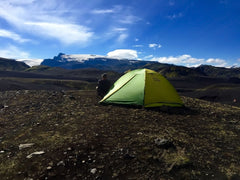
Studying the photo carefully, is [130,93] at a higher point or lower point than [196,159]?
higher

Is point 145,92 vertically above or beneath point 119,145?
above

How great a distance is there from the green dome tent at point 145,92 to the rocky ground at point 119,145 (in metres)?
0.71

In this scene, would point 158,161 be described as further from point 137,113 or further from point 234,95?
point 234,95

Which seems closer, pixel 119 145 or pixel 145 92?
pixel 119 145

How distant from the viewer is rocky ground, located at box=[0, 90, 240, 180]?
14.4 ft

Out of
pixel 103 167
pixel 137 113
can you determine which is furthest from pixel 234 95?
pixel 103 167

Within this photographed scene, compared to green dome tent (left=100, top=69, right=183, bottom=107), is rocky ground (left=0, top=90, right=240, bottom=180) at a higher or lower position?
lower

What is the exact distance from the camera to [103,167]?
454cm

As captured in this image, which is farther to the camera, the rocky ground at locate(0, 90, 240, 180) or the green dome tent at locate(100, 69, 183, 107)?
the green dome tent at locate(100, 69, 183, 107)

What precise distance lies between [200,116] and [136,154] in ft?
20.4

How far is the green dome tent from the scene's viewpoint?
10.1 metres

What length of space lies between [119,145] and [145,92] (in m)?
5.06

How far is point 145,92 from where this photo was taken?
10.1 m

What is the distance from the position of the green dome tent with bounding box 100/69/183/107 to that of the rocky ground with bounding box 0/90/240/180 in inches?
28.0
